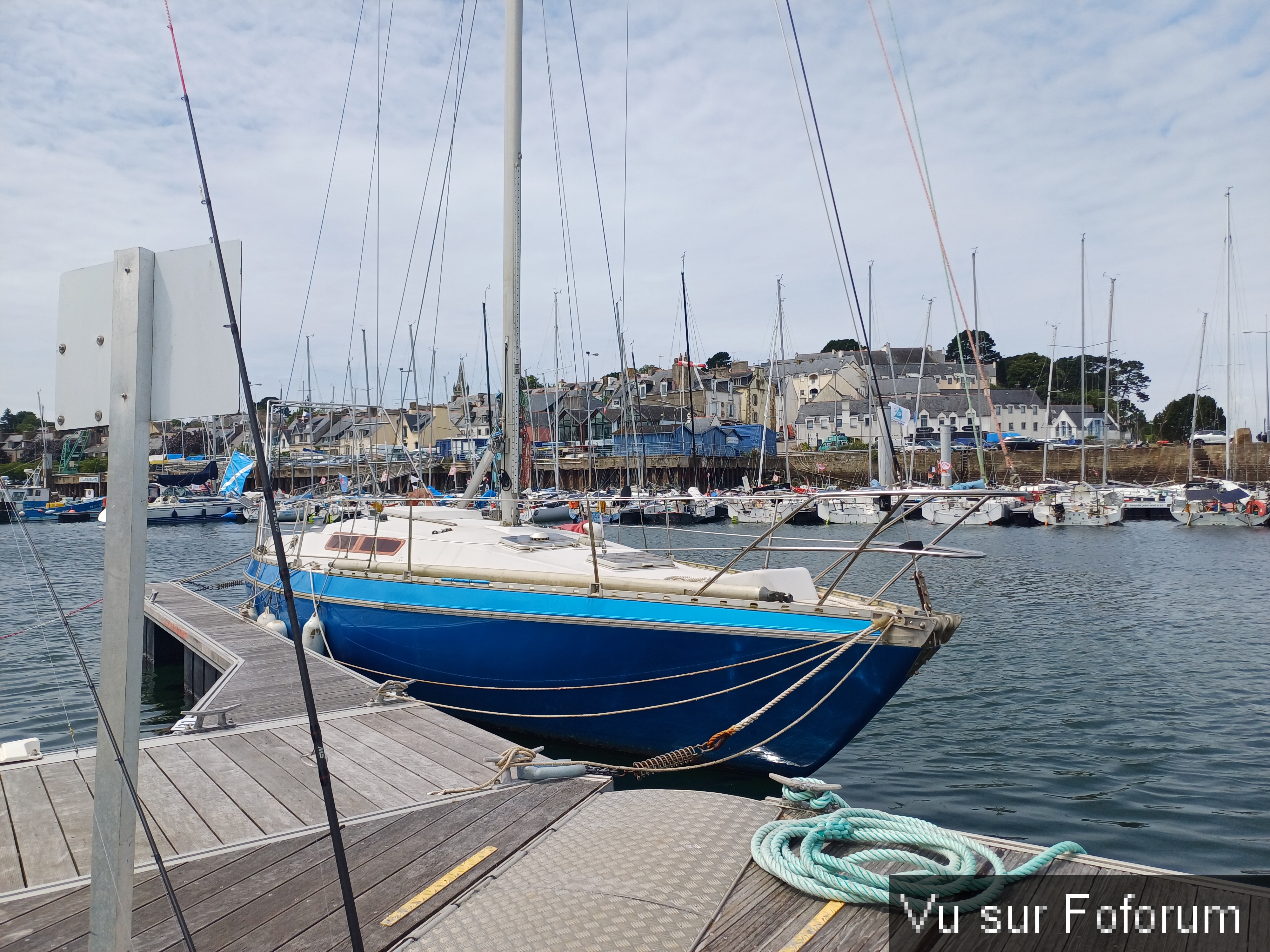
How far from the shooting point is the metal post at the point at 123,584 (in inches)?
94.0

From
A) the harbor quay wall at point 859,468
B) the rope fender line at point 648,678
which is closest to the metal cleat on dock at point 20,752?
the rope fender line at point 648,678

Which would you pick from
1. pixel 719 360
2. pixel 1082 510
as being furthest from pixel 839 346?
pixel 1082 510

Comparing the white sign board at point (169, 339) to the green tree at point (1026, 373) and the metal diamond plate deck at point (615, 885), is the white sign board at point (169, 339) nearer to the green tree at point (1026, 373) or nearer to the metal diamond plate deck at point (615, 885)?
the metal diamond plate deck at point (615, 885)

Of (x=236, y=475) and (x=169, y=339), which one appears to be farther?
(x=236, y=475)

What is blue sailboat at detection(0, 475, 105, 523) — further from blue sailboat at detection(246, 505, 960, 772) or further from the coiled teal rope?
the coiled teal rope

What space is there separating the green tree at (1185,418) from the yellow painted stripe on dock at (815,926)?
89279 mm

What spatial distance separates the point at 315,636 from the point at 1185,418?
9244cm

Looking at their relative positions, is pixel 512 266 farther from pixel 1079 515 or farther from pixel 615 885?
pixel 1079 515

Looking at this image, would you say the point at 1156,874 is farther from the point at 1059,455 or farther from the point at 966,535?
the point at 1059,455

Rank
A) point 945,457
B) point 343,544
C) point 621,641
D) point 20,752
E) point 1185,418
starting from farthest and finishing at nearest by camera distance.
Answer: point 1185,418, point 945,457, point 343,544, point 621,641, point 20,752

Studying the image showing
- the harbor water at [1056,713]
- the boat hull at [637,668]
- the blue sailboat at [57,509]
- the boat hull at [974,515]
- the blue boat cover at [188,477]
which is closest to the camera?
the boat hull at [637,668]

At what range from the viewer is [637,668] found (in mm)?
7809

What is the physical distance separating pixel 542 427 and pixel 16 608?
52.2 metres

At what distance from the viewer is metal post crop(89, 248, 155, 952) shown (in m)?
2.39
